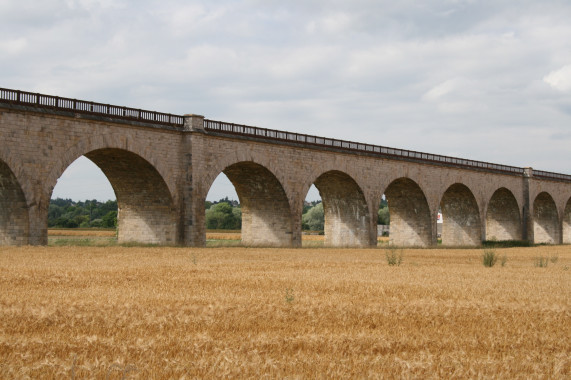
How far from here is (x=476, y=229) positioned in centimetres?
5709

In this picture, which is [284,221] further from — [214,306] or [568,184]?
[568,184]

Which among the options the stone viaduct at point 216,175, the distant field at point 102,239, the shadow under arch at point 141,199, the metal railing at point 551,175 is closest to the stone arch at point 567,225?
the metal railing at point 551,175

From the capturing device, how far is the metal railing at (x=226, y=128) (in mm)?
29891

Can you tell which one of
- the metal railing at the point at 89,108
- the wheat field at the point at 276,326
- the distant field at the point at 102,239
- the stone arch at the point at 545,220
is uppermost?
the metal railing at the point at 89,108

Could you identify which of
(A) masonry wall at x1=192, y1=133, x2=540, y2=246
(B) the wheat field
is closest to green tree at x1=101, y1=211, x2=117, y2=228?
(A) masonry wall at x1=192, y1=133, x2=540, y2=246

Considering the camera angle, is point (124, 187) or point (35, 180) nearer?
point (35, 180)

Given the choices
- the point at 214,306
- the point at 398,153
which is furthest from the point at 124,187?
the point at 214,306

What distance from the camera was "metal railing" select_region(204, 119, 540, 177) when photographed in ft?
125

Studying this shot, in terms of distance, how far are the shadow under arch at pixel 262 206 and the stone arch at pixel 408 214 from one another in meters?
12.8

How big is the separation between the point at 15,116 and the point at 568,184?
5961 cm

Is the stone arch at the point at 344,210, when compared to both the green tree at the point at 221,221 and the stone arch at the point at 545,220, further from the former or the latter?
the green tree at the point at 221,221

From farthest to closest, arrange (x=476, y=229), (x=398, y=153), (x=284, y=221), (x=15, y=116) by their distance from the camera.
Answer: (x=476, y=229) < (x=398, y=153) < (x=284, y=221) < (x=15, y=116)

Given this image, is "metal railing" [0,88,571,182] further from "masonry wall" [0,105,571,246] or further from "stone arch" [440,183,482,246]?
"stone arch" [440,183,482,246]

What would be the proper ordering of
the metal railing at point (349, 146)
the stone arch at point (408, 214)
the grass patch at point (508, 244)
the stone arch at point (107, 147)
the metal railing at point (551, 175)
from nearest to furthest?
the stone arch at point (107, 147)
the metal railing at point (349, 146)
the stone arch at point (408, 214)
the grass patch at point (508, 244)
the metal railing at point (551, 175)
